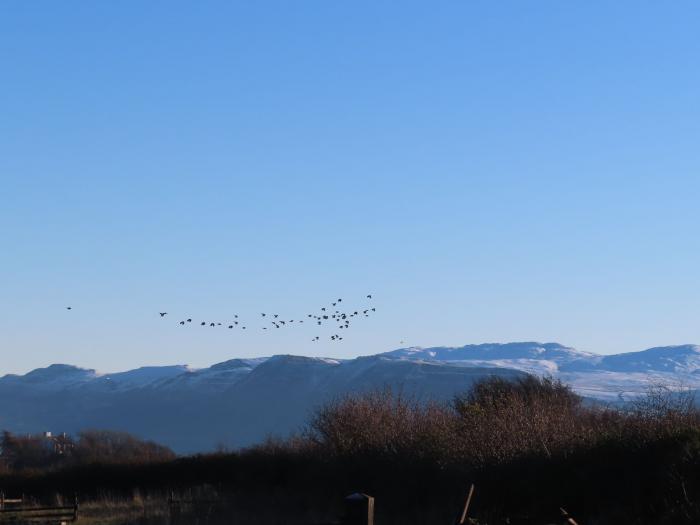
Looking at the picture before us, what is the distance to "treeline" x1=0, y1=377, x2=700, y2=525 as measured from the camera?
30.0 m

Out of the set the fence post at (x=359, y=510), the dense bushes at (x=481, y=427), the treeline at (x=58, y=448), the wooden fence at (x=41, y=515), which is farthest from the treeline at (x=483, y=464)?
the treeline at (x=58, y=448)

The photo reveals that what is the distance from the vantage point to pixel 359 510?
1524 centimetres

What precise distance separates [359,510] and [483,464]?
22.3 metres

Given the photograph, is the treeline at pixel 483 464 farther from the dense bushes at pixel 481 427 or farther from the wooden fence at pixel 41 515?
the wooden fence at pixel 41 515

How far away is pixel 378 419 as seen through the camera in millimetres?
52719

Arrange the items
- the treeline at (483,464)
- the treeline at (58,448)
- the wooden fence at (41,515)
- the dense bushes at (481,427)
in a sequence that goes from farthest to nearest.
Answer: the treeline at (58,448) → the wooden fence at (41,515) → the dense bushes at (481,427) → the treeline at (483,464)

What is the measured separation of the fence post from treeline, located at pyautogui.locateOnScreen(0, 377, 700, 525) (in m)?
10.4

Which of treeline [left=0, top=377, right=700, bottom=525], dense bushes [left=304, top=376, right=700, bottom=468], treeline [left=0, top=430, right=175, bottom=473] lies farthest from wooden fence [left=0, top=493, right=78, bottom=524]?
treeline [left=0, top=430, right=175, bottom=473]

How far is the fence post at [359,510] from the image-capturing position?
15.2 m

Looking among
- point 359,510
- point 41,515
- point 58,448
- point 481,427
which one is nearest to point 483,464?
point 481,427

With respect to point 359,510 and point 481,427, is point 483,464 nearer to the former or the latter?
point 481,427

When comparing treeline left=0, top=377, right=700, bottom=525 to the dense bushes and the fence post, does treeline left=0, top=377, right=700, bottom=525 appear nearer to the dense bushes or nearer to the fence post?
the dense bushes

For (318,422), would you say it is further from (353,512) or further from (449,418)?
(353,512)

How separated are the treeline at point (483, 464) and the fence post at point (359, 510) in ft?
34.0
